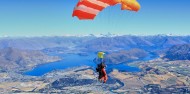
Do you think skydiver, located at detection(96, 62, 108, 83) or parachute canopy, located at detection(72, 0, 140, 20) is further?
skydiver, located at detection(96, 62, 108, 83)

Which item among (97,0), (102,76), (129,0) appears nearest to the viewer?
(97,0)

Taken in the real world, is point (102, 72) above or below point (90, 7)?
below

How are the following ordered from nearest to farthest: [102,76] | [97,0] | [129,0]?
[97,0] → [129,0] → [102,76]

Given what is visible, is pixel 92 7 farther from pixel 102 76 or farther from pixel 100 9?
pixel 102 76

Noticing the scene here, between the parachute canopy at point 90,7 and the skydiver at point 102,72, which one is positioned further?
the skydiver at point 102,72

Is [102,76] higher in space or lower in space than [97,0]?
lower

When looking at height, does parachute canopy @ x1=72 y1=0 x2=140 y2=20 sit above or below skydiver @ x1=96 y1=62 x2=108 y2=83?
above

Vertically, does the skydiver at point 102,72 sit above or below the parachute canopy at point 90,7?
below

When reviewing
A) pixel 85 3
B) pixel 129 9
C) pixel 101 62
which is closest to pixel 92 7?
pixel 85 3

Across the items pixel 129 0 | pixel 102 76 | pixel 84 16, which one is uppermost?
pixel 129 0

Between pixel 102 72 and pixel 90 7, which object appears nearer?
pixel 90 7

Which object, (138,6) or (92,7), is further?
(138,6)
